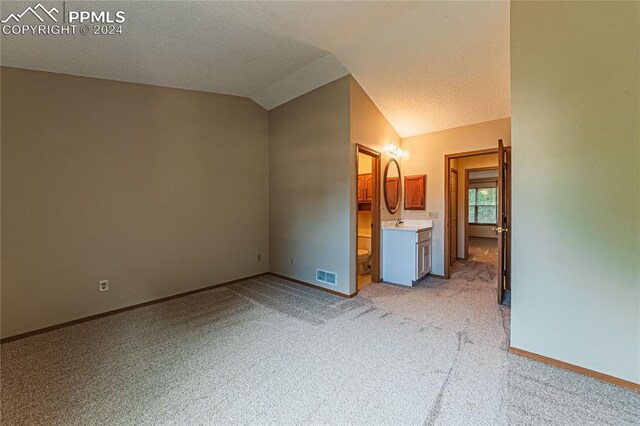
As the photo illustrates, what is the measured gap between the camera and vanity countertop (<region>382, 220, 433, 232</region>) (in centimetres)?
404

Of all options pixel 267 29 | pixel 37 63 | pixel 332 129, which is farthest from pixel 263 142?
pixel 37 63

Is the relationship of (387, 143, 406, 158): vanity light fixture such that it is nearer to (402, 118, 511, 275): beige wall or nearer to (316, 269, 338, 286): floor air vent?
(402, 118, 511, 275): beige wall

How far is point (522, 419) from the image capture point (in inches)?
56.7

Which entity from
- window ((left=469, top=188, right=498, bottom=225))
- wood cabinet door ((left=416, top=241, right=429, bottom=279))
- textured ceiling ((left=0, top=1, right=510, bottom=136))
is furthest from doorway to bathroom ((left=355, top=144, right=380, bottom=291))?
window ((left=469, top=188, right=498, bottom=225))

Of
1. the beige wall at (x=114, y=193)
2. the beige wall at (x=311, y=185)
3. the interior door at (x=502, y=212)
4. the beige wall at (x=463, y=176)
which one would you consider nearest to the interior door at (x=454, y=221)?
the beige wall at (x=463, y=176)

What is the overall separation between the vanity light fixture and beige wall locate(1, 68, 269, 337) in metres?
2.32

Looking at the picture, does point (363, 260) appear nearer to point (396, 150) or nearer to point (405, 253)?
point (405, 253)

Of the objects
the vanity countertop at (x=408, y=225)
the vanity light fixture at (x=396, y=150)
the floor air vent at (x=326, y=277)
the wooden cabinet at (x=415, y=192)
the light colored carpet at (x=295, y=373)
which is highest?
the vanity light fixture at (x=396, y=150)

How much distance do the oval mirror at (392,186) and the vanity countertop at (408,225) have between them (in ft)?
0.85

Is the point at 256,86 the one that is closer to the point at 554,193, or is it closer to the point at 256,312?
the point at 256,312

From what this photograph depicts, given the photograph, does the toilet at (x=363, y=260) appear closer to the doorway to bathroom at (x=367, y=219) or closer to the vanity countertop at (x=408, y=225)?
the doorway to bathroom at (x=367, y=219)

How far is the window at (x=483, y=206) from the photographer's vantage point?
358 inches

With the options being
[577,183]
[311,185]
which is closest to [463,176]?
[311,185]

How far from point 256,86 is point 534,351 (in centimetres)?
431
